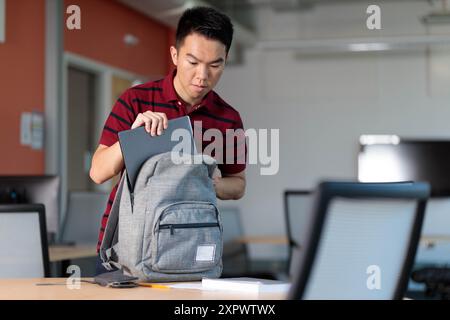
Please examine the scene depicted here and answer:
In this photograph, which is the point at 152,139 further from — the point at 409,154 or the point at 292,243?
the point at 409,154

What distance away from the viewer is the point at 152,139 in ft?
7.00

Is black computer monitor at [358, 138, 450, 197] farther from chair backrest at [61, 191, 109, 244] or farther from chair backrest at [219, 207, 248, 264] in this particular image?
chair backrest at [61, 191, 109, 244]

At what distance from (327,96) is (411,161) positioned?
1.35 meters

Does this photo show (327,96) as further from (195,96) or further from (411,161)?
(195,96)

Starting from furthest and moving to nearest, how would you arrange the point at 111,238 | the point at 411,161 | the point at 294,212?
1. the point at 411,161
2. the point at 294,212
3. the point at 111,238

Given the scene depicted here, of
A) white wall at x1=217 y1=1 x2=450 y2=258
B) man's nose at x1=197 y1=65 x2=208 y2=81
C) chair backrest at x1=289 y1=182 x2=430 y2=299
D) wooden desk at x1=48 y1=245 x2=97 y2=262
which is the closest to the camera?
chair backrest at x1=289 y1=182 x2=430 y2=299

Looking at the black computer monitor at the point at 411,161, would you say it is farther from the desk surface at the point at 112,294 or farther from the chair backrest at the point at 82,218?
the desk surface at the point at 112,294

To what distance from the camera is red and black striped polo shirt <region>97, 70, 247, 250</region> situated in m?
2.49

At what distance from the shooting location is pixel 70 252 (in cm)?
466
